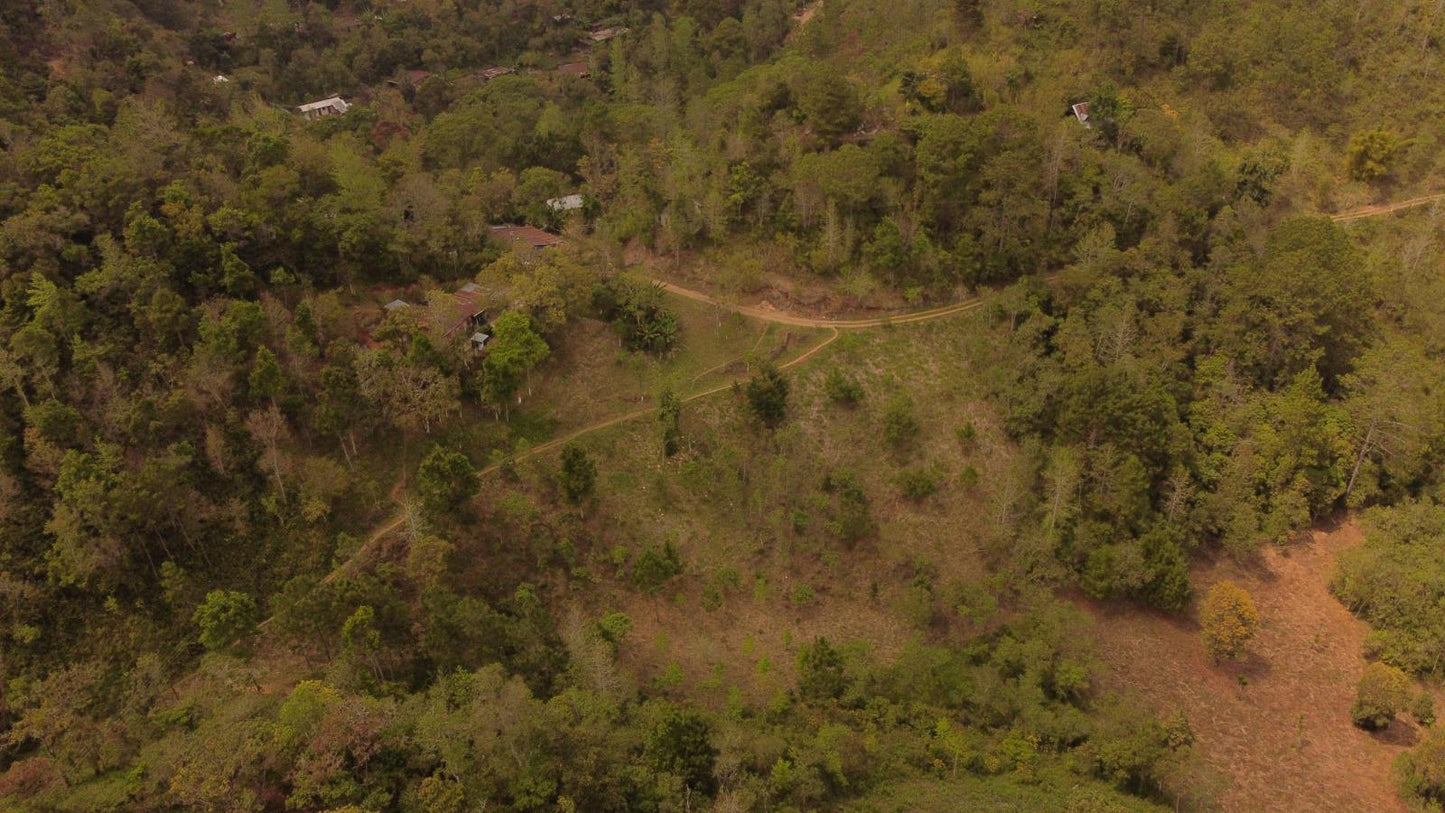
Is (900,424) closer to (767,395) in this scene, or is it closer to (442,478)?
(767,395)

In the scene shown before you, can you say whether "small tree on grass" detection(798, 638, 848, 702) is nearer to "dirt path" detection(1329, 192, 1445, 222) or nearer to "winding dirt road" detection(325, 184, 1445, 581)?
"winding dirt road" detection(325, 184, 1445, 581)

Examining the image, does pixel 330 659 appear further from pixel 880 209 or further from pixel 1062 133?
pixel 1062 133

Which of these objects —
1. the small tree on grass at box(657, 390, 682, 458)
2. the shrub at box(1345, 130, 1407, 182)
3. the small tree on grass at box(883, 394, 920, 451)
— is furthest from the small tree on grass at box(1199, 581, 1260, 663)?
the shrub at box(1345, 130, 1407, 182)

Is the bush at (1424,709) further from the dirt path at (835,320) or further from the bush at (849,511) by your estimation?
the dirt path at (835,320)

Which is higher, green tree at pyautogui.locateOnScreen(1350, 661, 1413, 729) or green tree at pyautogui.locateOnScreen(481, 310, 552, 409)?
green tree at pyautogui.locateOnScreen(481, 310, 552, 409)

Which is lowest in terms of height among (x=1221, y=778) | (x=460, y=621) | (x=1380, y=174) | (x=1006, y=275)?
(x=1221, y=778)

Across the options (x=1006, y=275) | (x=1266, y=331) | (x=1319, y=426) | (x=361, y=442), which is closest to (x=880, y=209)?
(x=1006, y=275)

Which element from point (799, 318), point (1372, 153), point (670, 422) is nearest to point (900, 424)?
point (799, 318)
